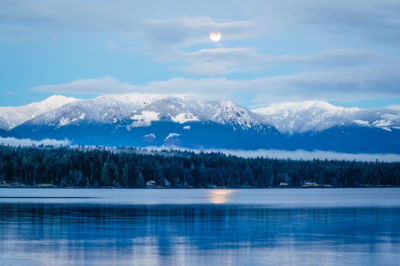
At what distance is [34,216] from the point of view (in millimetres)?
80312

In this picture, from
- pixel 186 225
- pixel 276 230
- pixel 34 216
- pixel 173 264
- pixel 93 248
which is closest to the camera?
pixel 173 264

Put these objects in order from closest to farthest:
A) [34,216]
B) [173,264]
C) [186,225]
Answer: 1. [173,264]
2. [186,225]
3. [34,216]

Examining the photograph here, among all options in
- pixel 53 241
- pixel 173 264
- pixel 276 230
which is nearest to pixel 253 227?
pixel 276 230

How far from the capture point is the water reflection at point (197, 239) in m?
44.7

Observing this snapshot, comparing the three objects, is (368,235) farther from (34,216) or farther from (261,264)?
(34,216)

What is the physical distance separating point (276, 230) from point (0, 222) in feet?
94.0

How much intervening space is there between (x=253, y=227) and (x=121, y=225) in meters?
13.5

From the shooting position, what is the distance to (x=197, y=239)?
5647 centimetres

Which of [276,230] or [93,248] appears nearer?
[93,248]

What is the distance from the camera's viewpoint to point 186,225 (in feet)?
230

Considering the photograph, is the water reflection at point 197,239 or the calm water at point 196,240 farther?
the water reflection at point 197,239

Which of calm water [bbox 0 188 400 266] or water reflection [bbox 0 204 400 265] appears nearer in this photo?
calm water [bbox 0 188 400 266]

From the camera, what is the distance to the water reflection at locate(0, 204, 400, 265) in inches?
1759

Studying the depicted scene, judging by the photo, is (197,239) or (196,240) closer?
(196,240)
